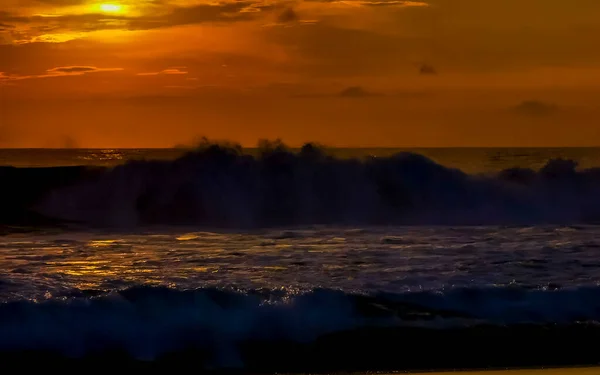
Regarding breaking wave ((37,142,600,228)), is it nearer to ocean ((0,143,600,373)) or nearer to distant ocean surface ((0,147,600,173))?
ocean ((0,143,600,373))

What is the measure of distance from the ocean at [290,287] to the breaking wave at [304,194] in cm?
14

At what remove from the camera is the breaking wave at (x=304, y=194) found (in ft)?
68.3

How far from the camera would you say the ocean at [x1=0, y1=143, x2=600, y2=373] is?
8281mm

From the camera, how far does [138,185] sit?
22781 mm

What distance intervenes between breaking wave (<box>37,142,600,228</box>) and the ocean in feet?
0.47

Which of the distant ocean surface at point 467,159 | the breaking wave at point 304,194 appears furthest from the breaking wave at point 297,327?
the distant ocean surface at point 467,159

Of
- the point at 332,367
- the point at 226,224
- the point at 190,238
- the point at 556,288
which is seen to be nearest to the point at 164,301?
the point at 332,367

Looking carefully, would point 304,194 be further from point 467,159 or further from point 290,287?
point 467,159

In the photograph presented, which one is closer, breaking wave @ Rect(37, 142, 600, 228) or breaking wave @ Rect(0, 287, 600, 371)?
breaking wave @ Rect(0, 287, 600, 371)

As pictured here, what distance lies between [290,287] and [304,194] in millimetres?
12280

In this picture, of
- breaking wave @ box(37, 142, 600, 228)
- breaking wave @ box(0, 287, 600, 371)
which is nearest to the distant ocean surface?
breaking wave @ box(37, 142, 600, 228)

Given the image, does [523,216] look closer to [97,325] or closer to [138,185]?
[138,185]

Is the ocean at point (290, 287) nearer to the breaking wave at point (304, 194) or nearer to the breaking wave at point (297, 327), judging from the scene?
the breaking wave at point (297, 327)

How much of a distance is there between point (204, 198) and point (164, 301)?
12.5 metres
